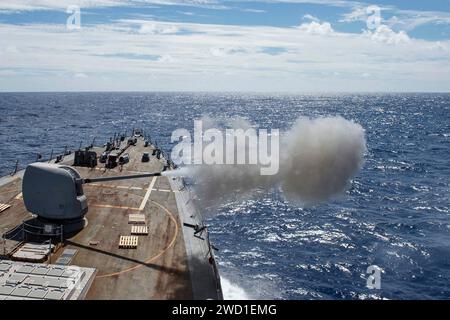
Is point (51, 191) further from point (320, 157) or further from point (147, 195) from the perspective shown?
point (320, 157)

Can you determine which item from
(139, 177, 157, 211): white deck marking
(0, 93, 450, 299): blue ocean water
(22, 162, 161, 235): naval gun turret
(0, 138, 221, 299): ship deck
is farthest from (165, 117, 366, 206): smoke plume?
(22, 162, 161, 235): naval gun turret

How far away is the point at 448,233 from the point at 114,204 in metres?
35.1

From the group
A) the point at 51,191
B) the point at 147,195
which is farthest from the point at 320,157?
the point at 51,191

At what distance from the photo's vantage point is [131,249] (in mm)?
29672

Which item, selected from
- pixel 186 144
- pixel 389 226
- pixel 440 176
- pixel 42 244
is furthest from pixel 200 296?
pixel 186 144

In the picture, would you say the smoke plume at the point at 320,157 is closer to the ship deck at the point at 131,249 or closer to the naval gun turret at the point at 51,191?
the ship deck at the point at 131,249

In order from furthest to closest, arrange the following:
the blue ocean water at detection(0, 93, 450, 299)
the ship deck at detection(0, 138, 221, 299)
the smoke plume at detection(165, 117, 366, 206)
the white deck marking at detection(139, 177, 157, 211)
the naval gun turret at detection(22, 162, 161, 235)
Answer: the white deck marking at detection(139, 177, 157, 211), the blue ocean water at detection(0, 93, 450, 299), the smoke plume at detection(165, 117, 366, 206), the naval gun turret at detection(22, 162, 161, 235), the ship deck at detection(0, 138, 221, 299)

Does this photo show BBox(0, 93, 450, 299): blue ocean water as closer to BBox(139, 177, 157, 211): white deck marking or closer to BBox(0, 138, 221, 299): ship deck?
BBox(0, 138, 221, 299): ship deck

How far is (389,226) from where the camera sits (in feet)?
157

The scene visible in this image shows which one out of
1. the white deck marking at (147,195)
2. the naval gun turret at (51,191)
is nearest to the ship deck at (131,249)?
the white deck marking at (147,195)

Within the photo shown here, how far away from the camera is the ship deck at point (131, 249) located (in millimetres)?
24578

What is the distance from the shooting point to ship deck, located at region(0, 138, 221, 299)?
80.6ft

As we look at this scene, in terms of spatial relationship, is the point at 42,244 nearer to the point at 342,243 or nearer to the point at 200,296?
the point at 200,296
